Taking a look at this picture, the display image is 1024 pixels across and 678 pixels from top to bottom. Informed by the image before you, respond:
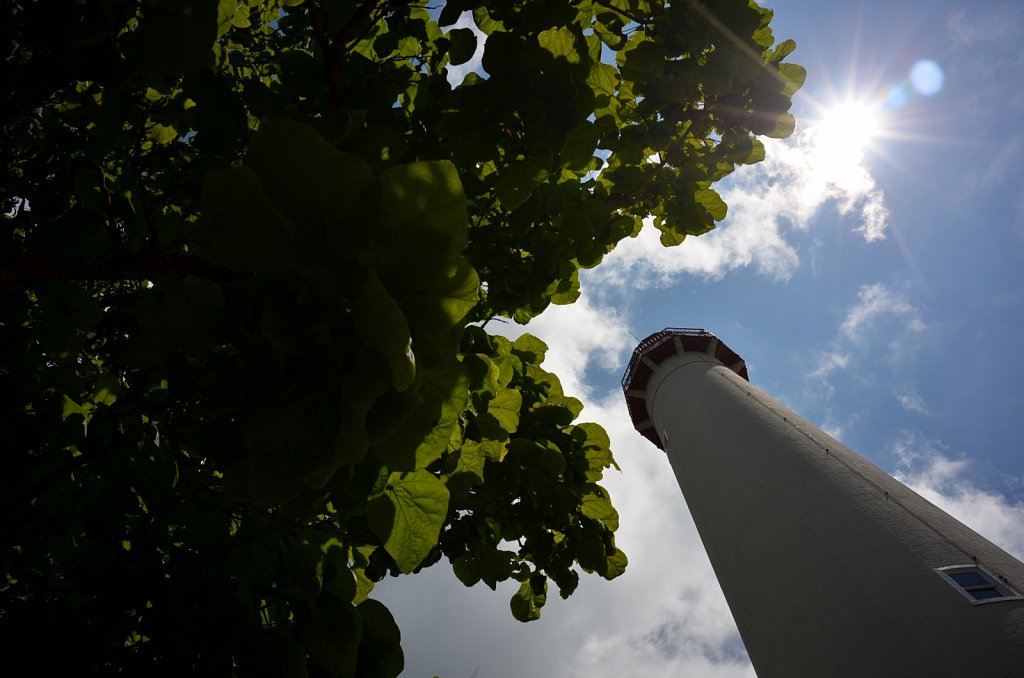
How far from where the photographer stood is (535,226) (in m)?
2.60

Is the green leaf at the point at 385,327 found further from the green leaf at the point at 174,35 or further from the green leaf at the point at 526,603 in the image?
the green leaf at the point at 526,603

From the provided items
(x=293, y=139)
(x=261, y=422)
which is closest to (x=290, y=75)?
(x=293, y=139)

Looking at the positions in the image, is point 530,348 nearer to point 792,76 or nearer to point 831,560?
point 792,76

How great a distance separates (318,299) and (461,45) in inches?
71.1

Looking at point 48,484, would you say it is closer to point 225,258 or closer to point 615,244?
point 225,258

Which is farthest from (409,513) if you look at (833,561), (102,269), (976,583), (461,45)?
(833,561)

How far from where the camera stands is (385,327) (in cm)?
81

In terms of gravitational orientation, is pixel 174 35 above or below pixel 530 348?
below

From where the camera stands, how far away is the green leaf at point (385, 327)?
0.80m

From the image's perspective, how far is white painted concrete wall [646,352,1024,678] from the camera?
6820mm

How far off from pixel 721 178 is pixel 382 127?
256 cm

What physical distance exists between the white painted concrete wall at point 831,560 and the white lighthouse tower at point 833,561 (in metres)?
0.02

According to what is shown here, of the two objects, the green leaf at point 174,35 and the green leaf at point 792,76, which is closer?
the green leaf at point 174,35

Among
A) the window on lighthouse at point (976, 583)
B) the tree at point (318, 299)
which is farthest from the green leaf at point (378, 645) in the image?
the window on lighthouse at point (976, 583)
